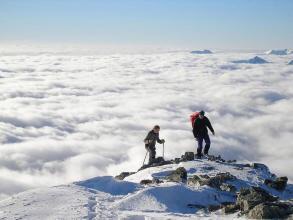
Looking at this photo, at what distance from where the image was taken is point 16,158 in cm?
15775

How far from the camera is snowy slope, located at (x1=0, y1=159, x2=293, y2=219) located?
35.2 feet

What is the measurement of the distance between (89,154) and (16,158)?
28.9m

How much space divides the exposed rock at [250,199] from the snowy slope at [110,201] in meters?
0.48

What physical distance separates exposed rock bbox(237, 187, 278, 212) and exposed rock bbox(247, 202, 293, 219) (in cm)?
58

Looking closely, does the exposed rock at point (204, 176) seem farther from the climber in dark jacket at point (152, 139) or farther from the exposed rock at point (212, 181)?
the climber in dark jacket at point (152, 139)

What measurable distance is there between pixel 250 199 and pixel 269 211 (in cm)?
165

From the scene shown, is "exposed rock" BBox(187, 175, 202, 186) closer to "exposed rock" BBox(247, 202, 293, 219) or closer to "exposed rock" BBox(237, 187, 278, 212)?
"exposed rock" BBox(237, 187, 278, 212)

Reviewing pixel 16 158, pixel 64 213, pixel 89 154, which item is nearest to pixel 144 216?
pixel 64 213

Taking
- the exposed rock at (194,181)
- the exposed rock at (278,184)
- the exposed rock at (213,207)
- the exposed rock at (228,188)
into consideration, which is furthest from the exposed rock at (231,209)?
the exposed rock at (278,184)

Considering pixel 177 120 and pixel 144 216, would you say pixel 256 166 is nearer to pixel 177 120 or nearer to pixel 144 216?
pixel 144 216

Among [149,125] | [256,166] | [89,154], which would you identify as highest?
[149,125]

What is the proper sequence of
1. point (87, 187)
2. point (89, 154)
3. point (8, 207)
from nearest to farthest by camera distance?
point (8, 207) < point (87, 187) < point (89, 154)

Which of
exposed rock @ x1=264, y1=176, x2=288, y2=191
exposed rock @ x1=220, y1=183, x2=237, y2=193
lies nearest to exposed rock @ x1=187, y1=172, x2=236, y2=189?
exposed rock @ x1=220, y1=183, x2=237, y2=193

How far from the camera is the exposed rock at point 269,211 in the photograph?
1048 cm
